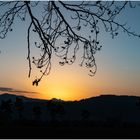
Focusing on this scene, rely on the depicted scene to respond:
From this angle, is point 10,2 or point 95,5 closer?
point 95,5

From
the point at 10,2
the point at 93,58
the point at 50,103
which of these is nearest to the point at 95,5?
the point at 93,58

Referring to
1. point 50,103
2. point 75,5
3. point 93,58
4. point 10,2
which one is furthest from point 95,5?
point 50,103

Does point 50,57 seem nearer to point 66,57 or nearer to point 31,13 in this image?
point 66,57

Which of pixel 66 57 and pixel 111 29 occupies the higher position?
pixel 111 29

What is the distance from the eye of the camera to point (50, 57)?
10477 millimetres

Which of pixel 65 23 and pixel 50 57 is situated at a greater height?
pixel 65 23

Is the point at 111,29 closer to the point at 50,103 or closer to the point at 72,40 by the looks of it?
the point at 72,40

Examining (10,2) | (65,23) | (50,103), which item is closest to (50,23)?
(65,23)

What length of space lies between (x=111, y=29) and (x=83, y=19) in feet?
2.46

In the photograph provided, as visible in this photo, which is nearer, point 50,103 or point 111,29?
point 111,29

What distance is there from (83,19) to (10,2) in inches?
73.7

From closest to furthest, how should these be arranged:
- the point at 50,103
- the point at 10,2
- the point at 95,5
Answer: the point at 95,5, the point at 10,2, the point at 50,103

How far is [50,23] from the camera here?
10648mm

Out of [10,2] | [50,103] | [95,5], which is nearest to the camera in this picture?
[95,5]
